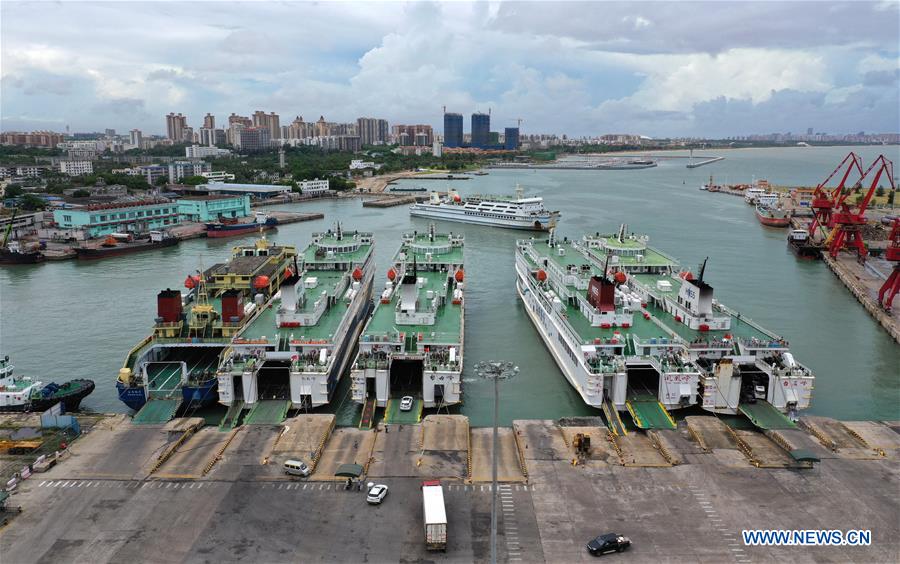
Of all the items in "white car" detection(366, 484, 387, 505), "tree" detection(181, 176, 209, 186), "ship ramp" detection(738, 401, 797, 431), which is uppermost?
"tree" detection(181, 176, 209, 186)

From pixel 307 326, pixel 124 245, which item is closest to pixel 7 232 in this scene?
pixel 124 245

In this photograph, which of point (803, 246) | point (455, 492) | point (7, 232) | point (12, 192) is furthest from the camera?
point (12, 192)

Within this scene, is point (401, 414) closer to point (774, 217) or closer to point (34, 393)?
point (34, 393)

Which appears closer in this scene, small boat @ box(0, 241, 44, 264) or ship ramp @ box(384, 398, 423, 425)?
ship ramp @ box(384, 398, 423, 425)

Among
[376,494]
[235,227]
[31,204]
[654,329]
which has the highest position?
[31,204]

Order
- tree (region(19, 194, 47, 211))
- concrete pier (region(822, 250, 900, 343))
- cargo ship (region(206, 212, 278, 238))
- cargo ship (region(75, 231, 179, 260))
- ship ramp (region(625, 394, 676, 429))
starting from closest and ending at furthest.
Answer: ship ramp (region(625, 394, 676, 429)), concrete pier (region(822, 250, 900, 343)), cargo ship (region(75, 231, 179, 260)), cargo ship (region(206, 212, 278, 238)), tree (region(19, 194, 47, 211))

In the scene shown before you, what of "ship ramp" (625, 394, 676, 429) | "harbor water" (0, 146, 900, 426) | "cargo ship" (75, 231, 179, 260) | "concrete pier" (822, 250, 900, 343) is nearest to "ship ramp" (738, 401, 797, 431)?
"ship ramp" (625, 394, 676, 429)

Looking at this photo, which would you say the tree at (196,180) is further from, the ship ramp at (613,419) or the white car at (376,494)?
the white car at (376,494)

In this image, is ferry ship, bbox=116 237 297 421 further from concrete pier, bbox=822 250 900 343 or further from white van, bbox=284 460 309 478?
concrete pier, bbox=822 250 900 343
